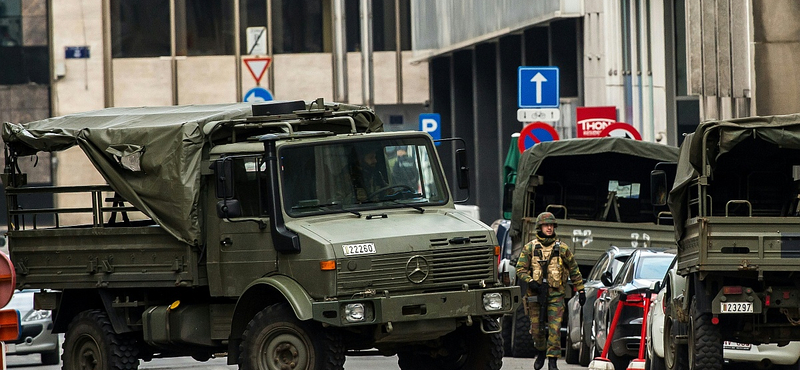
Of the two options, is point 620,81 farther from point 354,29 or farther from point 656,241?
point 354,29

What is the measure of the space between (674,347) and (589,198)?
9.91 meters

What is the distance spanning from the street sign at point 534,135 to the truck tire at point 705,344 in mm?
11798

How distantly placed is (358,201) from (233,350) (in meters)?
1.68

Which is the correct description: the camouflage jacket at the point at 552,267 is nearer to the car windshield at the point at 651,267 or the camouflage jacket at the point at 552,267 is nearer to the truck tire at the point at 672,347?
the car windshield at the point at 651,267

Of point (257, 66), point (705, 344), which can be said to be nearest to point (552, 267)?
point (705, 344)

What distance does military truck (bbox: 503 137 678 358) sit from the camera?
22.8m

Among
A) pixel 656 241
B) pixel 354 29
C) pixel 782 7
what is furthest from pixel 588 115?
pixel 354 29

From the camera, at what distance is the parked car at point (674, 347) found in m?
15.8

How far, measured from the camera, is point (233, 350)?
14.7 metres

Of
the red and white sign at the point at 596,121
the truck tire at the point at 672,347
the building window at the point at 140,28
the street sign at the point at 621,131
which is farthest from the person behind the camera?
the building window at the point at 140,28

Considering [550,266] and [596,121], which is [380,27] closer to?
[596,121]

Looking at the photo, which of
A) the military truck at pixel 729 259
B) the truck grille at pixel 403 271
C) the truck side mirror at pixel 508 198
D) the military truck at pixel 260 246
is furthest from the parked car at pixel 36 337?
the truck grille at pixel 403 271

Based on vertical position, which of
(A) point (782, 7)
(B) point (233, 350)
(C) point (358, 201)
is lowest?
(B) point (233, 350)

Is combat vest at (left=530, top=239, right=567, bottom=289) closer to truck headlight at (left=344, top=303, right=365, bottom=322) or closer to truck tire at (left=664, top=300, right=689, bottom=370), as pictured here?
truck tire at (left=664, top=300, right=689, bottom=370)
